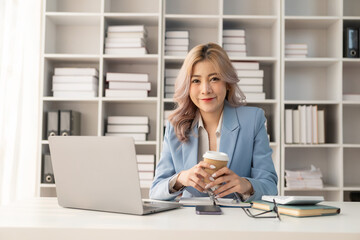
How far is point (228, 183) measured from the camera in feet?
4.43

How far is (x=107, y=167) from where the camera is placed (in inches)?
43.1

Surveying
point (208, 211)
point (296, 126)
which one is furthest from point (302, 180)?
point (208, 211)

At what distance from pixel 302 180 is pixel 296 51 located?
3.48 ft

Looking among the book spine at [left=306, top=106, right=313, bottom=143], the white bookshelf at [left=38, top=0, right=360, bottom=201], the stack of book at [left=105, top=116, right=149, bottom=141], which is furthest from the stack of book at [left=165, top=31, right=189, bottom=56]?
the book spine at [left=306, top=106, right=313, bottom=143]

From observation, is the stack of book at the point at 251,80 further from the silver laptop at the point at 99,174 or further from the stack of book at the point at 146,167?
the silver laptop at the point at 99,174

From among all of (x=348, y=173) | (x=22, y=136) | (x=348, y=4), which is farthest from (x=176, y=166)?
(x=348, y=4)

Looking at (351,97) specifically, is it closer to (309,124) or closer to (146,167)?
(309,124)

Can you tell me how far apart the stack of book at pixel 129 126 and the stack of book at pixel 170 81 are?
0.27m

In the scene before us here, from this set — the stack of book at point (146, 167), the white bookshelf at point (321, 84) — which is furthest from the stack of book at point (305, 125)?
the stack of book at point (146, 167)

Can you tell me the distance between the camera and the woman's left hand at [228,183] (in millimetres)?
1275

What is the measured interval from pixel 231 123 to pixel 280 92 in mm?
1352

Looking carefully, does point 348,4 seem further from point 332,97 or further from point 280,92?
point 280,92

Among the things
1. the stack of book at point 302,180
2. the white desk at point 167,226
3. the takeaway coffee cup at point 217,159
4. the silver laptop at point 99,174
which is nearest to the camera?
the white desk at point 167,226

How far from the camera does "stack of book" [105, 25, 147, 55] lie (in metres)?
3.04
